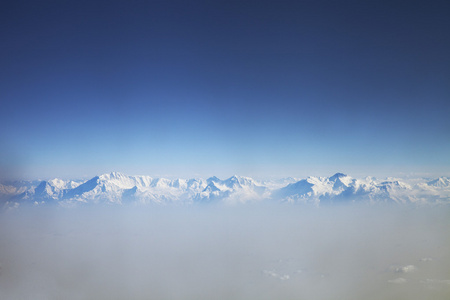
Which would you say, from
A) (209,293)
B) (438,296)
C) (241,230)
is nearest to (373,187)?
(241,230)

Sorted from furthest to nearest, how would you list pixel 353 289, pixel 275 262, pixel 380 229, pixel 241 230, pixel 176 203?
pixel 176 203 < pixel 241 230 < pixel 380 229 < pixel 275 262 < pixel 353 289

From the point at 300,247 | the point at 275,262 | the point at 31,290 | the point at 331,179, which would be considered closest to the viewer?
the point at 31,290

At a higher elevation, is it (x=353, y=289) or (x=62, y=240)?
(x=62, y=240)

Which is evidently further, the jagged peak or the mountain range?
the jagged peak

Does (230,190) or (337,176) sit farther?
(230,190)

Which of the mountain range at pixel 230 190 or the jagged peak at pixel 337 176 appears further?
the jagged peak at pixel 337 176

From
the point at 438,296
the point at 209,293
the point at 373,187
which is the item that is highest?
the point at 373,187

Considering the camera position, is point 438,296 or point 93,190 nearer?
point 438,296

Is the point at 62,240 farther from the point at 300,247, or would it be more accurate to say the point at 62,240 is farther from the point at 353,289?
the point at 353,289
